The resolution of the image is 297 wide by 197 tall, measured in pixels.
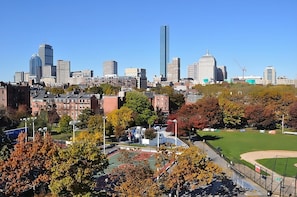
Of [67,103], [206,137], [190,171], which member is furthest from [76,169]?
[67,103]

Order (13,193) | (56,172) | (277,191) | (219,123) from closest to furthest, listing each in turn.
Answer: (56,172), (13,193), (277,191), (219,123)

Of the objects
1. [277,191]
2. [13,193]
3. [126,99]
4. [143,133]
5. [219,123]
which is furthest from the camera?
[126,99]

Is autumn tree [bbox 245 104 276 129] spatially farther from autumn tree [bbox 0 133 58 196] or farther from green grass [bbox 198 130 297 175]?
autumn tree [bbox 0 133 58 196]

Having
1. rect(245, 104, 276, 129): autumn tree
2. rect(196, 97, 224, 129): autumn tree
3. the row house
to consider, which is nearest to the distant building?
the row house

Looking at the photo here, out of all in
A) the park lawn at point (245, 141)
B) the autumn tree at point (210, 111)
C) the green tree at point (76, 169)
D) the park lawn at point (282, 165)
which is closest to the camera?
the green tree at point (76, 169)

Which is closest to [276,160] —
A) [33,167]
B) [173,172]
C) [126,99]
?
[173,172]

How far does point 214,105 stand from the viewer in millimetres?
63594

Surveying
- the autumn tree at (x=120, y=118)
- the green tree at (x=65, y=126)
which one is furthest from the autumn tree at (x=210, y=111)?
the green tree at (x=65, y=126)

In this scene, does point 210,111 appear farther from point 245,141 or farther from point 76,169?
point 76,169

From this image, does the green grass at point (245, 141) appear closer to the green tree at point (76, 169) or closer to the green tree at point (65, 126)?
the green tree at point (65, 126)

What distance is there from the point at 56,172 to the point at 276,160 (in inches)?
1148

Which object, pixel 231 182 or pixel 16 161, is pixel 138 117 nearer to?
pixel 231 182

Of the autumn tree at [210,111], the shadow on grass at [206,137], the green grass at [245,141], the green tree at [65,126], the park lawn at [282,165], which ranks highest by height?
the autumn tree at [210,111]

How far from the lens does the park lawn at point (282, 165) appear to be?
34.1 metres
